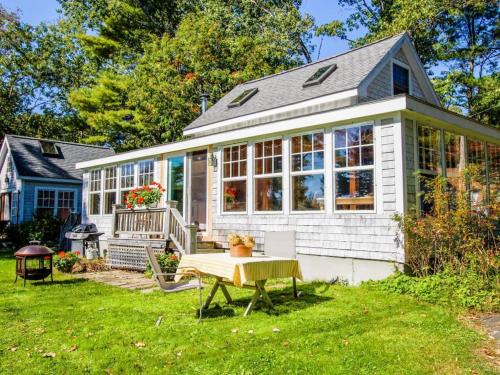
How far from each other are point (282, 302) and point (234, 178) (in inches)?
171

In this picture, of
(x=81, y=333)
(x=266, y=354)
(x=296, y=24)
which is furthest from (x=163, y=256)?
(x=296, y=24)

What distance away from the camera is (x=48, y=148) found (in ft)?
72.7

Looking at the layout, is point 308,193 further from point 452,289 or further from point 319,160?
point 452,289

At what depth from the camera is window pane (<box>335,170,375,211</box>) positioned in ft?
26.0

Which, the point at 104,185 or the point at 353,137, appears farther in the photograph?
the point at 104,185

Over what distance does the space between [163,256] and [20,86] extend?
1033 inches

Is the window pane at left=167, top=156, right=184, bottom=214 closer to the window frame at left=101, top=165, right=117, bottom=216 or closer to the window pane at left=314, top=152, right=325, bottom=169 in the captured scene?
the window frame at left=101, top=165, right=117, bottom=216

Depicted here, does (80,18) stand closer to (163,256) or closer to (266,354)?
(163,256)

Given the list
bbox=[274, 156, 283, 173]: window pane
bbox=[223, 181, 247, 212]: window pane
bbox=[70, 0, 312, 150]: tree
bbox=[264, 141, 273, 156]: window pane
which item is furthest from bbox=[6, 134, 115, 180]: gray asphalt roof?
bbox=[274, 156, 283, 173]: window pane

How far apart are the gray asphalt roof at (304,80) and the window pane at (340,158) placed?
207 centimetres

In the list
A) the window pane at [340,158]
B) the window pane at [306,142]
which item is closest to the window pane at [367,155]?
the window pane at [340,158]

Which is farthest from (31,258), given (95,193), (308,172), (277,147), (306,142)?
(95,193)

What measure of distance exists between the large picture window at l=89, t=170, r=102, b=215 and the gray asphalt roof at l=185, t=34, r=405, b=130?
4.31 m

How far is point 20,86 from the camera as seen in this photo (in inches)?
1178
